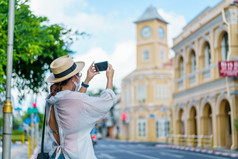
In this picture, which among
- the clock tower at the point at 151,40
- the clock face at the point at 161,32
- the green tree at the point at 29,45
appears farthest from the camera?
the clock face at the point at 161,32

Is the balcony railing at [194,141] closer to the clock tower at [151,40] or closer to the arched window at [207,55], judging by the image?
the arched window at [207,55]

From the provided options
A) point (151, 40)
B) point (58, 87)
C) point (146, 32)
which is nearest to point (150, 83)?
point (151, 40)

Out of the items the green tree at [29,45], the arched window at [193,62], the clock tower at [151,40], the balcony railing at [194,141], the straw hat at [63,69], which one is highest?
the clock tower at [151,40]

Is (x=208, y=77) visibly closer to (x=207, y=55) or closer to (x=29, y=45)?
(x=207, y=55)

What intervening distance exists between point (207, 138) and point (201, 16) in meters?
8.83

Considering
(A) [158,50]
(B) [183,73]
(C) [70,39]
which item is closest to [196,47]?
(B) [183,73]

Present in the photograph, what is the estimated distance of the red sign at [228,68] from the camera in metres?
22.3

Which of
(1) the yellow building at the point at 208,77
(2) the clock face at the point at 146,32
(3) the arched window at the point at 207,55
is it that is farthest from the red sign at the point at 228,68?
(2) the clock face at the point at 146,32

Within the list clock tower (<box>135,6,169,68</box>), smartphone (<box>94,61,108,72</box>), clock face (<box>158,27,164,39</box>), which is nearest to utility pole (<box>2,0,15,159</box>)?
smartphone (<box>94,61,108,72</box>)

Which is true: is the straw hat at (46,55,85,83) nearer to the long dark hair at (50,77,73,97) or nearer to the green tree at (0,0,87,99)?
the long dark hair at (50,77,73,97)

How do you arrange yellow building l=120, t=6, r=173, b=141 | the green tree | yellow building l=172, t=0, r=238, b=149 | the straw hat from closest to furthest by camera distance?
the straw hat → the green tree → yellow building l=172, t=0, r=238, b=149 → yellow building l=120, t=6, r=173, b=141

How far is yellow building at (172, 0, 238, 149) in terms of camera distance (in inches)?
936

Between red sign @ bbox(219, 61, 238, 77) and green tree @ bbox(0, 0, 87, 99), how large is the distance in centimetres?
1076

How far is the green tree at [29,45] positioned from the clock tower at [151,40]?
127 feet
